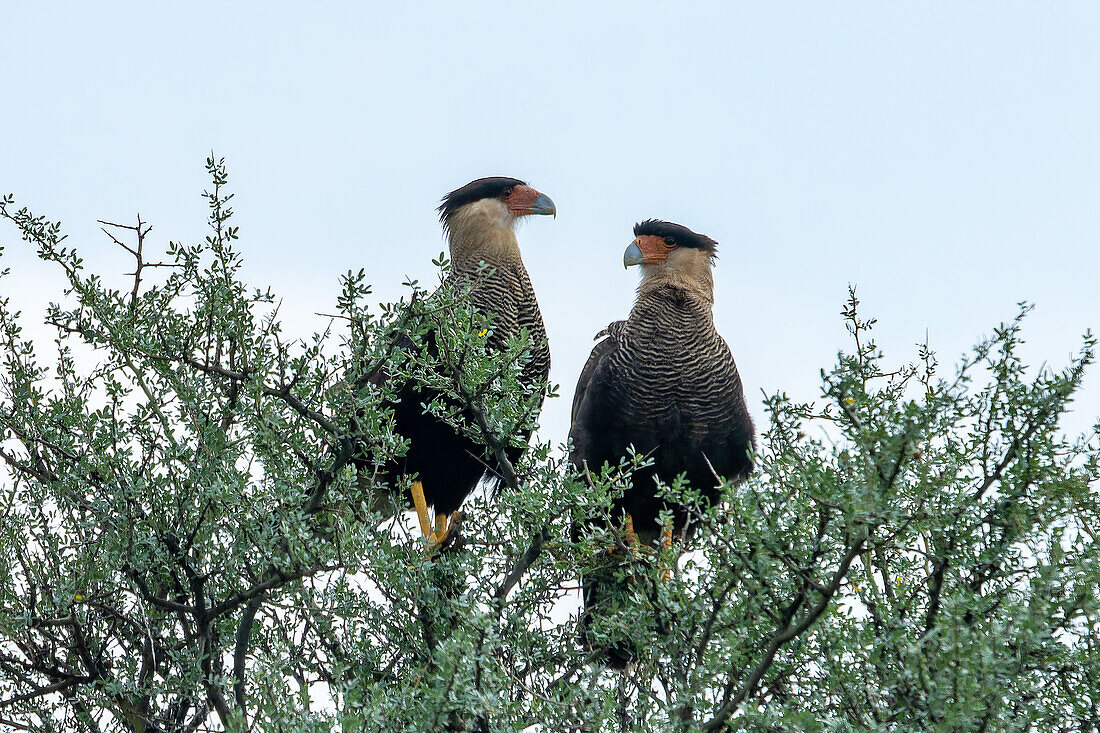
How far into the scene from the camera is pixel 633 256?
6.00 meters

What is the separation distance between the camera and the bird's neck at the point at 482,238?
19.6 feet

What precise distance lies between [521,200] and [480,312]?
1.29 meters

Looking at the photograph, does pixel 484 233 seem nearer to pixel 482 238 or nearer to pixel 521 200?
pixel 482 238

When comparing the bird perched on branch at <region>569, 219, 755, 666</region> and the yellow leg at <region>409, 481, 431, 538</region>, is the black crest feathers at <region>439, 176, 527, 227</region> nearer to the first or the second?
the bird perched on branch at <region>569, 219, 755, 666</region>

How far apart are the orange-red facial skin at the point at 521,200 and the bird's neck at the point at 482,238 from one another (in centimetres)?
5

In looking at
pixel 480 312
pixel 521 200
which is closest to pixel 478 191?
pixel 521 200

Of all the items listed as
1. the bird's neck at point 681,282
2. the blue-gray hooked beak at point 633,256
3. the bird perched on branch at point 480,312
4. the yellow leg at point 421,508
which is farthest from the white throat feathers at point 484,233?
the yellow leg at point 421,508

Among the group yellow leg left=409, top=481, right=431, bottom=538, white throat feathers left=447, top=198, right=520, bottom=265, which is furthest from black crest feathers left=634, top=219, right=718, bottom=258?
yellow leg left=409, top=481, right=431, bottom=538

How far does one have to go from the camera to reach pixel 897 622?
2.83m

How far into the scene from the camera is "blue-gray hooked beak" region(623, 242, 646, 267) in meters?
5.98

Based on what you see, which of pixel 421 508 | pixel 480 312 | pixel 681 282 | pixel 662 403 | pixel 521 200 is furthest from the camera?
pixel 521 200

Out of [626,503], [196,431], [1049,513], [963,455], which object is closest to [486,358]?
[196,431]

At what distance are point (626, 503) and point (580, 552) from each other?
216 centimetres

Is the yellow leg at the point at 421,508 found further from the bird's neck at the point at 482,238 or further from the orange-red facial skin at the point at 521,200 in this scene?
the orange-red facial skin at the point at 521,200
